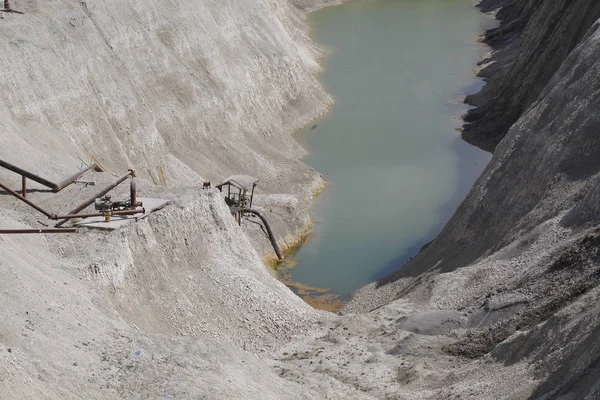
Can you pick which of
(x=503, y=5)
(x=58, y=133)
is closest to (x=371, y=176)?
(x=58, y=133)

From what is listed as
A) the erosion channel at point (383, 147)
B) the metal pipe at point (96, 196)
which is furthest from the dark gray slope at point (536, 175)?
the metal pipe at point (96, 196)

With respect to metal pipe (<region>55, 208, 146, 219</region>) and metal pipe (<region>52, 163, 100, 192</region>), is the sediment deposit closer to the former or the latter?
metal pipe (<region>52, 163, 100, 192</region>)

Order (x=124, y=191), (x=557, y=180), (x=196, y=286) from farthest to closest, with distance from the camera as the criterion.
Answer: (x=557, y=180), (x=124, y=191), (x=196, y=286)

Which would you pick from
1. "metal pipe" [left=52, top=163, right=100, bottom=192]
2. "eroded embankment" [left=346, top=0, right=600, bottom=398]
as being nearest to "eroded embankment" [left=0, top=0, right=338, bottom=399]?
"metal pipe" [left=52, top=163, right=100, bottom=192]

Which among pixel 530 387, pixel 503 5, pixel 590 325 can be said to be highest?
pixel 503 5

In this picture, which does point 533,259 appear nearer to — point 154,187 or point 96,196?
point 154,187

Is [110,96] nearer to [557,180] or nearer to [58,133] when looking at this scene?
[58,133]

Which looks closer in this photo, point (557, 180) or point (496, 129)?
point (557, 180)

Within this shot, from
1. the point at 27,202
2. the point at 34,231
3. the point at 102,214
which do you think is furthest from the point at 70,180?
the point at 34,231
